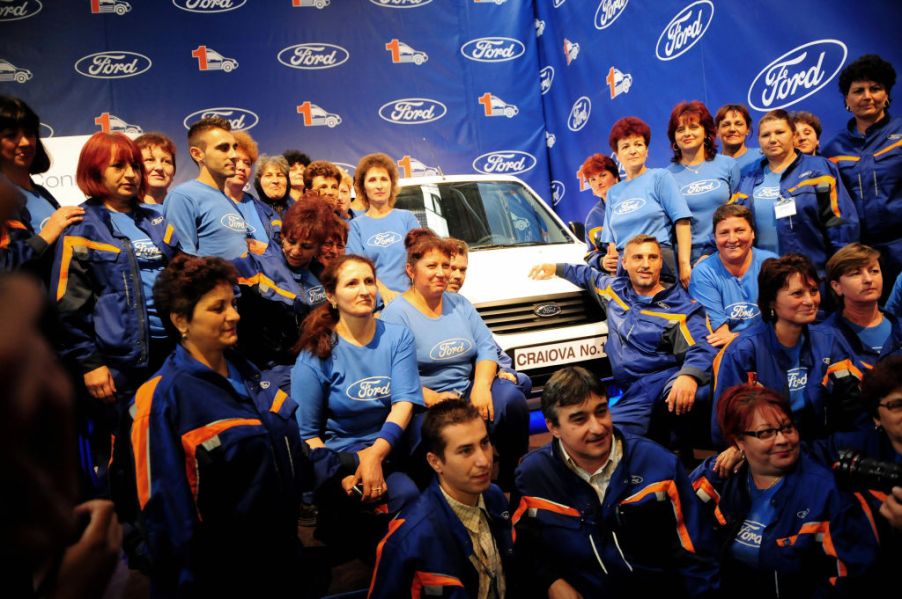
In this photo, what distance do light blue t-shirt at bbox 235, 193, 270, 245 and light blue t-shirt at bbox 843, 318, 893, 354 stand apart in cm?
A: 355

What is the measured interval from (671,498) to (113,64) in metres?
8.39

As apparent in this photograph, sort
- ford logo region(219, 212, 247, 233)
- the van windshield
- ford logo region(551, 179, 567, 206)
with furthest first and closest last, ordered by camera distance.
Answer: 1. ford logo region(551, 179, 567, 206)
2. the van windshield
3. ford logo region(219, 212, 247, 233)

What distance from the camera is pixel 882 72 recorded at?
167 inches

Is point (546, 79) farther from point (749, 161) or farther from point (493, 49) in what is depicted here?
point (749, 161)

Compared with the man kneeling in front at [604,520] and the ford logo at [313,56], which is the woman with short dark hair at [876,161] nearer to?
the man kneeling in front at [604,520]

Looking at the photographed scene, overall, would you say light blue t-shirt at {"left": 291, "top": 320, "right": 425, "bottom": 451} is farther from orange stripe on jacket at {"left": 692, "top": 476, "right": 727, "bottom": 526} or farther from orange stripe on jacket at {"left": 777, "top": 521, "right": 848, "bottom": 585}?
orange stripe on jacket at {"left": 777, "top": 521, "right": 848, "bottom": 585}

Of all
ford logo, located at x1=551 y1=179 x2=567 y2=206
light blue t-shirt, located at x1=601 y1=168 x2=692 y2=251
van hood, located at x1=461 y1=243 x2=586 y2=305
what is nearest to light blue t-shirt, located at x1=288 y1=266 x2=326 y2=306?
van hood, located at x1=461 y1=243 x2=586 y2=305

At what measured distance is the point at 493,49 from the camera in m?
10.0

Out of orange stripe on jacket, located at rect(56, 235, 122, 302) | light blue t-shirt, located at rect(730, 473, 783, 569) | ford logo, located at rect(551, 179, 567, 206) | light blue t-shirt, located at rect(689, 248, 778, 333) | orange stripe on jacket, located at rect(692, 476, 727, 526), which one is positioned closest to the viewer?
light blue t-shirt, located at rect(730, 473, 783, 569)

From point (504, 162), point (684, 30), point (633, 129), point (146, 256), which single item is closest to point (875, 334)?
point (633, 129)

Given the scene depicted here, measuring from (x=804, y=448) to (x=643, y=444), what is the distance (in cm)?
87

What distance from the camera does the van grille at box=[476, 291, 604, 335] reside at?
4469 mm

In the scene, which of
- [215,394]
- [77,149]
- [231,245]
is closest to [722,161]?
[231,245]

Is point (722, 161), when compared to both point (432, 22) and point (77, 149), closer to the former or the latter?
point (432, 22)
